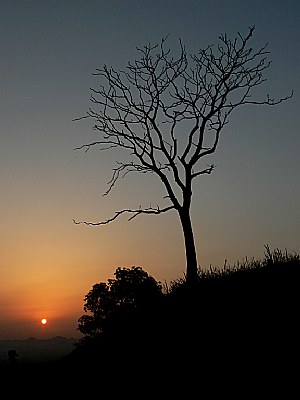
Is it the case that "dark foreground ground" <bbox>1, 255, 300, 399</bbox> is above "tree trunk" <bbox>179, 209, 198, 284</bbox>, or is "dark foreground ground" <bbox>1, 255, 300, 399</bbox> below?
below

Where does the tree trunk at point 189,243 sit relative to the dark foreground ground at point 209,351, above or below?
above

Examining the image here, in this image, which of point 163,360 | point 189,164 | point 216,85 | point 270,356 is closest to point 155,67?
point 216,85

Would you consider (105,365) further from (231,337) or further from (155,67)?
(155,67)

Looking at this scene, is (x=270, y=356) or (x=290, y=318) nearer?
(x=270, y=356)

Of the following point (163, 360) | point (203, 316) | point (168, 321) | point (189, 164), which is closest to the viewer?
point (163, 360)

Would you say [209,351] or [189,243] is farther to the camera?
A: [189,243]

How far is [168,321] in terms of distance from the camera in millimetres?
18500

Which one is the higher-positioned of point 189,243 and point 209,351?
point 189,243

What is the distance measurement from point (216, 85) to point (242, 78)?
132 cm

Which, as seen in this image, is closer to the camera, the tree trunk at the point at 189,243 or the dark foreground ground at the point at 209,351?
the dark foreground ground at the point at 209,351

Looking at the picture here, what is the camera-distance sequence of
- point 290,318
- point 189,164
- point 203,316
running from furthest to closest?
point 189,164 → point 203,316 → point 290,318

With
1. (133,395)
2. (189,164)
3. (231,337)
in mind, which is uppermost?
(189,164)

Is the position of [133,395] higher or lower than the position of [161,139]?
lower

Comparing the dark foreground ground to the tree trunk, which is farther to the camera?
the tree trunk
